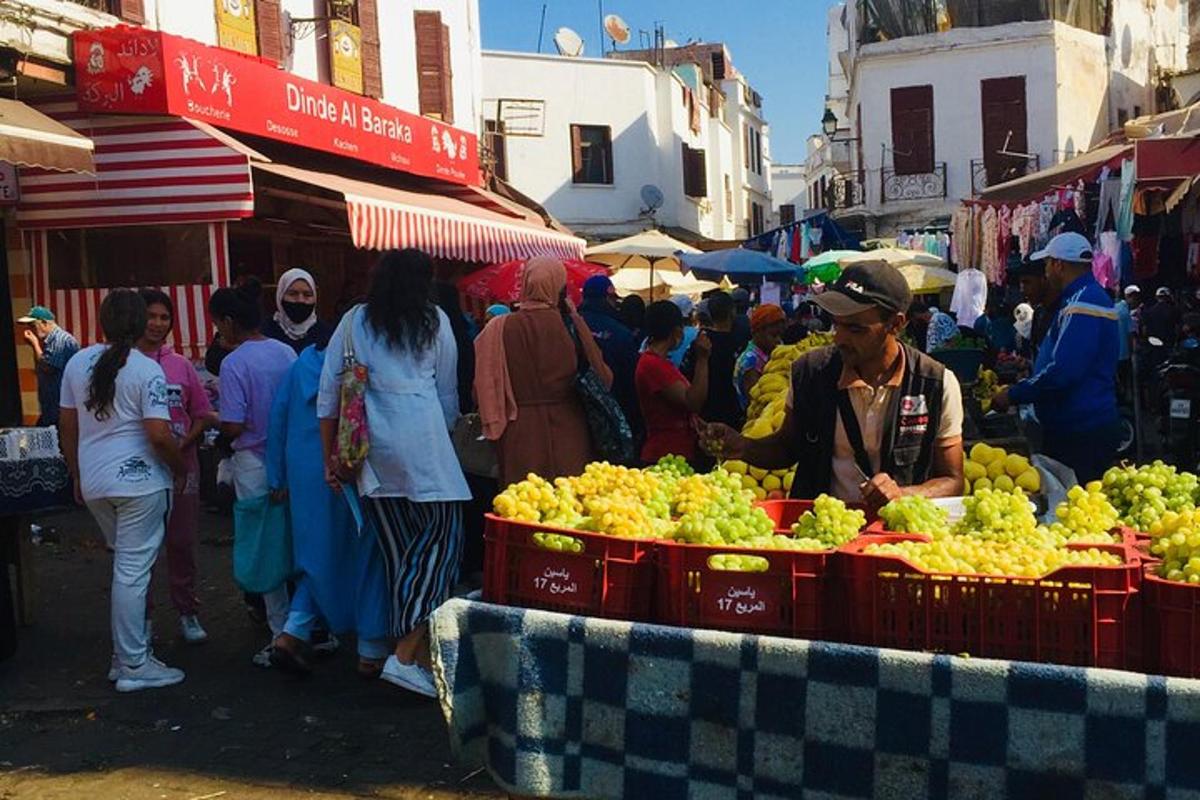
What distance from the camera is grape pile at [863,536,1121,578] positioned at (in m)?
2.85

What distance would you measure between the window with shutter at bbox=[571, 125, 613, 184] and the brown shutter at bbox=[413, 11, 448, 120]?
58.2ft

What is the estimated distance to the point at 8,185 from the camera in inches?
412

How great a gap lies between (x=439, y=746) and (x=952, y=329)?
35.6 ft

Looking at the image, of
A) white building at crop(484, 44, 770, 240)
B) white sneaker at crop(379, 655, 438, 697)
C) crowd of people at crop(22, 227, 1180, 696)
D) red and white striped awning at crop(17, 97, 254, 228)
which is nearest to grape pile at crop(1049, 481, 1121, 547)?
crowd of people at crop(22, 227, 1180, 696)

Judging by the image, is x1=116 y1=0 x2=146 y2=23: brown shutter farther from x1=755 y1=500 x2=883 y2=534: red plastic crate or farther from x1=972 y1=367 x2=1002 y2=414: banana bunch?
x1=755 y1=500 x2=883 y2=534: red plastic crate

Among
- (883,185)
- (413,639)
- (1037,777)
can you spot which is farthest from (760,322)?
(883,185)

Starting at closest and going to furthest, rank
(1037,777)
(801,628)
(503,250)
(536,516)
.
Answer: (1037,777) → (801,628) → (536,516) → (503,250)

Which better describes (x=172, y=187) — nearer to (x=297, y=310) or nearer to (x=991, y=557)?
(x=297, y=310)

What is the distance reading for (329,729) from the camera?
17.0ft

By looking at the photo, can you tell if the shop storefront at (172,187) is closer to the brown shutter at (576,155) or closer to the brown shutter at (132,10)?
the brown shutter at (132,10)

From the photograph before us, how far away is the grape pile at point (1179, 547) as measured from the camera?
8.98ft

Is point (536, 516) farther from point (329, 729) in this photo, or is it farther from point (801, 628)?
point (329, 729)

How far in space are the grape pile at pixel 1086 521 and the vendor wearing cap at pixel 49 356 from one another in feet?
26.4

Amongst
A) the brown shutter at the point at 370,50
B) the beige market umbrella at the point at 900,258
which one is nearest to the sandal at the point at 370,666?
the beige market umbrella at the point at 900,258
